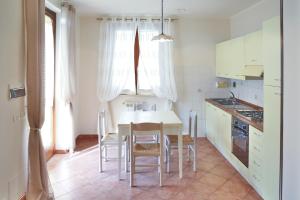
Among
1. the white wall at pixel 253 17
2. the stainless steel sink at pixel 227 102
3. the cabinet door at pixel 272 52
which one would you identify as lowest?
the stainless steel sink at pixel 227 102

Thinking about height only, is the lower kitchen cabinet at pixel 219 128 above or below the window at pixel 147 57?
below

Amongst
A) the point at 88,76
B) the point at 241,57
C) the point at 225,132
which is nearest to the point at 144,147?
the point at 225,132

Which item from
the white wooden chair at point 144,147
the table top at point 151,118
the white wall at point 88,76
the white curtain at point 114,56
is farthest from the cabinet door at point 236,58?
the white wall at point 88,76

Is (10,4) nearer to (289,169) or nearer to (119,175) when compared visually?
(119,175)

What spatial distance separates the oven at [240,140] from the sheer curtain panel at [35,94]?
2.55m

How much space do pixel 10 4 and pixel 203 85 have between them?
14.5 feet

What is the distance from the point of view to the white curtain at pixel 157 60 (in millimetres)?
6285

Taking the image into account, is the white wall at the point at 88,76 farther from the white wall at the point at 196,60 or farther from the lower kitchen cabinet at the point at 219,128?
the lower kitchen cabinet at the point at 219,128

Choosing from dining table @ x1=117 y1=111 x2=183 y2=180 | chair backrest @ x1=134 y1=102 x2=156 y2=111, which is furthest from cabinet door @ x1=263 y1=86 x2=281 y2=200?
chair backrest @ x1=134 y1=102 x2=156 y2=111

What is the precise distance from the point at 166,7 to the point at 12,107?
3.44m

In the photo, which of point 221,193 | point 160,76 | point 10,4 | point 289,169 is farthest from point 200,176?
point 10,4

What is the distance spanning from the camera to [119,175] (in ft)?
13.7

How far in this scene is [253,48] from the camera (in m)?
4.39

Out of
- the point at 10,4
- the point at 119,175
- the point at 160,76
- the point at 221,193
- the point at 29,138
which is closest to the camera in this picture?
the point at 10,4
